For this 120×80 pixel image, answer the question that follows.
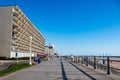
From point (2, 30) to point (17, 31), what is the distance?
7260mm

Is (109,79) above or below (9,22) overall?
below

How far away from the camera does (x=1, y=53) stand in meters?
75.8

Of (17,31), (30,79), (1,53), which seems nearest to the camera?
(30,79)

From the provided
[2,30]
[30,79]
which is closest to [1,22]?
[2,30]

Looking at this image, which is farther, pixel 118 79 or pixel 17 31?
pixel 17 31

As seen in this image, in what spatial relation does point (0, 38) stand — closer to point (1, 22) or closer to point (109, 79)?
point (1, 22)

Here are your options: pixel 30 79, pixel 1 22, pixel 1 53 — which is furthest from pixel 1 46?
pixel 30 79

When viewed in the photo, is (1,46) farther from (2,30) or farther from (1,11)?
(1,11)

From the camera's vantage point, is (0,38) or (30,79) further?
(0,38)

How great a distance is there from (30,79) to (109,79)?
4.51 metres

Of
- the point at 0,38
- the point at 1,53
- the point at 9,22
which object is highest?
the point at 9,22

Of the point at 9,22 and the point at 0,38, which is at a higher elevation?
the point at 9,22

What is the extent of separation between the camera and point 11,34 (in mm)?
76312

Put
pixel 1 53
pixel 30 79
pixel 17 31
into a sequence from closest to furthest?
1. pixel 30 79
2. pixel 1 53
3. pixel 17 31
